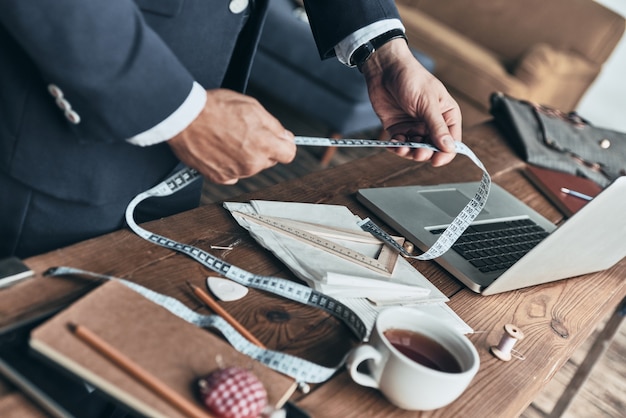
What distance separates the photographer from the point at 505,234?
1385 millimetres

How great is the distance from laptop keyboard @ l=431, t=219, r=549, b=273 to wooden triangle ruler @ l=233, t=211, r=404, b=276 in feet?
0.64

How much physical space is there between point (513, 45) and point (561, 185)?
3.67 metres

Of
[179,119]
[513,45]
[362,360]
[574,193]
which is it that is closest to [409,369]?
[362,360]

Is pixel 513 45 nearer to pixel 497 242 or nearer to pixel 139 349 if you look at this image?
pixel 497 242

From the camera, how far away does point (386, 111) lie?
1345mm

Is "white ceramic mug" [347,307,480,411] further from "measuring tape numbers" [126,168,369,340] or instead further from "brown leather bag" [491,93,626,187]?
"brown leather bag" [491,93,626,187]

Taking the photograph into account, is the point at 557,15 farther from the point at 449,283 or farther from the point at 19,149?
the point at 19,149

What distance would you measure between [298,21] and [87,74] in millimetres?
2990

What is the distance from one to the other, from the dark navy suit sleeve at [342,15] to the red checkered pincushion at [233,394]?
0.80 meters

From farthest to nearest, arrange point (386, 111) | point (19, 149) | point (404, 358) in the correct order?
point (386, 111) → point (19, 149) → point (404, 358)

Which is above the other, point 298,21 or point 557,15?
point 557,15

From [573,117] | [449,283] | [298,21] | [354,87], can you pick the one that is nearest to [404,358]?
[449,283]

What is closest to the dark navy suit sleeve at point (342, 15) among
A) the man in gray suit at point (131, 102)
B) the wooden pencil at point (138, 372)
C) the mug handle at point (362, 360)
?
the man in gray suit at point (131, 102)

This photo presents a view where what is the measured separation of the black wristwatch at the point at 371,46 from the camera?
1.29m
